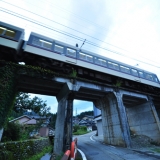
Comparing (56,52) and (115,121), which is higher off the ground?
(56,52)

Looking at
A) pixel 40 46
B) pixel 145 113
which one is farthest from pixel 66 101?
pixel 145 113

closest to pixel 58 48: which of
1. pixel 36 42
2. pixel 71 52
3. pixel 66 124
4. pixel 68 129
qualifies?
pixel 71 52

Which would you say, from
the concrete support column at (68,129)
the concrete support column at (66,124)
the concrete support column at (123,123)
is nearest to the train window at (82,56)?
the concrete support column at (66,124)

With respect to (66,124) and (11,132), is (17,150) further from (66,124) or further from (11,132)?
(66,124)

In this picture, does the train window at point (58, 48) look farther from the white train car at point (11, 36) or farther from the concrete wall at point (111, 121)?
the concrete wall at point (111, 121)

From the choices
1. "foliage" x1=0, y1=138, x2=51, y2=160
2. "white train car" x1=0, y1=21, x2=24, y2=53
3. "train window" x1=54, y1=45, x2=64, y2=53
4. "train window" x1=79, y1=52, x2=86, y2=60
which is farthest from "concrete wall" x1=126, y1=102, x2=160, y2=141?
"white train car" x1=0, y1=21, x2=24, y2=53

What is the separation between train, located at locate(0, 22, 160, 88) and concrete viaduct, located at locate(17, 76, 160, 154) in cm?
178

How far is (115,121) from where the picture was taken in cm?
945

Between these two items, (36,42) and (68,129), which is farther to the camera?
(36,42)

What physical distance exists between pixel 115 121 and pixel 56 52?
777cm

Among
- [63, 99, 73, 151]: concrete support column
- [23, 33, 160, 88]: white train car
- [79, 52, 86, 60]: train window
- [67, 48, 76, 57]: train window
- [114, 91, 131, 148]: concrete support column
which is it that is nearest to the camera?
[63, 99, 73, 151]: concrete support column

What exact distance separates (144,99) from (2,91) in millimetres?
12758

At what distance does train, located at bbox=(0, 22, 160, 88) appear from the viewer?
7468mm

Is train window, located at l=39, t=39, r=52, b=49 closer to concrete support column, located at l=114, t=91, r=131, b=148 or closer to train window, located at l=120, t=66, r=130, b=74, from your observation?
concrete support column, located at l=114, t=91, r=131, b=148
